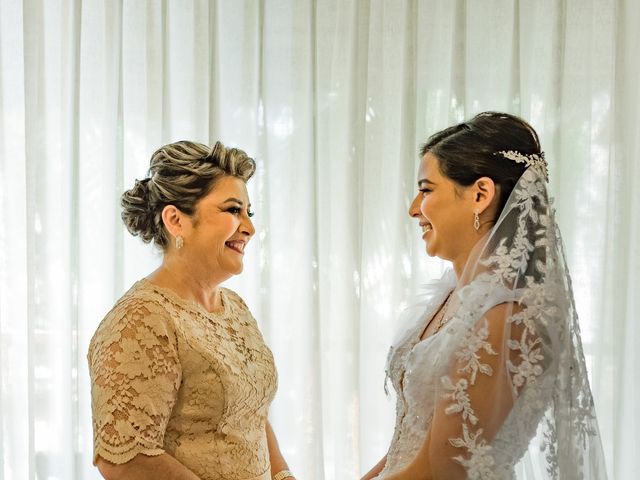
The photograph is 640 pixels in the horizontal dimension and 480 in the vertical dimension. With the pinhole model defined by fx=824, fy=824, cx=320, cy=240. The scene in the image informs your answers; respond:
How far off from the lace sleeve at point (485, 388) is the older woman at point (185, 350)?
20.9 inches

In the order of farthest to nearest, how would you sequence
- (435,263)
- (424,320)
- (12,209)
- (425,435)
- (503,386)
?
(435,263)
(12,209)
(424,320)
(425,435)
(503,386)

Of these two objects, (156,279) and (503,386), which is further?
(156,279)

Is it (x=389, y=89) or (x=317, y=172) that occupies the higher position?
(x=389, y=89)

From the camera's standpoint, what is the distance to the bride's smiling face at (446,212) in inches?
75.6

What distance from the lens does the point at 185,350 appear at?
1887 millimetres

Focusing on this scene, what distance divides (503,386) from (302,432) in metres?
1.71

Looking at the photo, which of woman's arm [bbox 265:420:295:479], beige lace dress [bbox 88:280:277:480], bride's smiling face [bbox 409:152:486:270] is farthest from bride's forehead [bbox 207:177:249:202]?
woman's arm [bbox 265:420:295:479]

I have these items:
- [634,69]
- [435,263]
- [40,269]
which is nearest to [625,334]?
[435,263]

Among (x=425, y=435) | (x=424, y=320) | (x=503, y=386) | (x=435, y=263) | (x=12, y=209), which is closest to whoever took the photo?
(x=503, y=386)

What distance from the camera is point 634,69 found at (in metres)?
3.13

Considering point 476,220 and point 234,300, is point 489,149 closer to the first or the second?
point 476,220

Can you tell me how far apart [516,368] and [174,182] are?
919 mm

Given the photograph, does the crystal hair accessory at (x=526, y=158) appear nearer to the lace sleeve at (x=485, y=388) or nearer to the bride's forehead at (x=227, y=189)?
the lace sleeve at (x=485, y=388)

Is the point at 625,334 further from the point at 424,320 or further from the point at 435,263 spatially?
the point at 424,320
